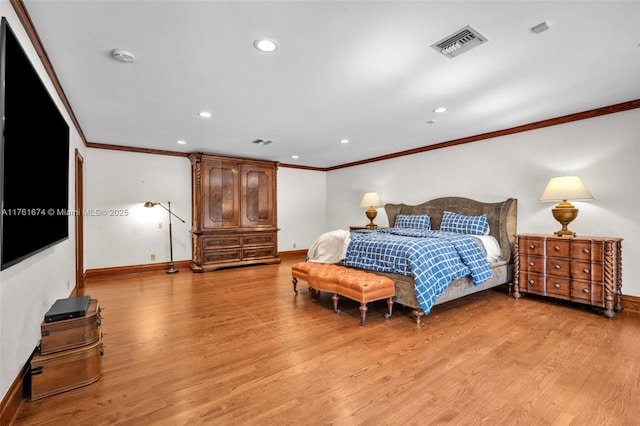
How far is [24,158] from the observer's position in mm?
1746

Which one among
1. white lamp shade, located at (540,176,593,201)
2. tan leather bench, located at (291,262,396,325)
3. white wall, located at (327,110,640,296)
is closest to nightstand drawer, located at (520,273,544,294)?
white wall, located at (327,110,640,296)

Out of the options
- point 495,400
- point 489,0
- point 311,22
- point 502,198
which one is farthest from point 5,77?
point 502,198

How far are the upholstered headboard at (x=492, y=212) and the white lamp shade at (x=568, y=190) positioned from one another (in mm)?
738

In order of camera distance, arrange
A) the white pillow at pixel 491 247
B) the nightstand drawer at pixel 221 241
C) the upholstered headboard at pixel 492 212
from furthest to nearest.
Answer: the nightstand drawer at pixel 221 241 < the upholstered headboard at pixel 492 212 < the white pillow at pixel 491 247

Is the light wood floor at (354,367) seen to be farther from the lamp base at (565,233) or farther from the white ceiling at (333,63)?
the white ceiling at (333,63)

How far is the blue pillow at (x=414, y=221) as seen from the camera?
5250mm

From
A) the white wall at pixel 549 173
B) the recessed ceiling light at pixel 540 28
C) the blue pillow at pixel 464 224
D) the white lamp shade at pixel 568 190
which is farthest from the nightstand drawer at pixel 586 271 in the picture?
the recessed ceiling light at pixel 540 28

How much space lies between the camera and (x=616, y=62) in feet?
8.27

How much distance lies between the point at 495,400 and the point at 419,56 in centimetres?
242

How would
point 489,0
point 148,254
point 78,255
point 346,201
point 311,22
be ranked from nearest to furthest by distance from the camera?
point 489,0 < point 311,22 < point 78,255 < point 148,254 < point 346,201

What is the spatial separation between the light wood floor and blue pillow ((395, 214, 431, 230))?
188 centimetres

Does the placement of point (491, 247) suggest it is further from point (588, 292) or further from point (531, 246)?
point (588, 292)

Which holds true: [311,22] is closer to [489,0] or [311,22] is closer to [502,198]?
[489,0]

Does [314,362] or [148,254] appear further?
[148,254]
